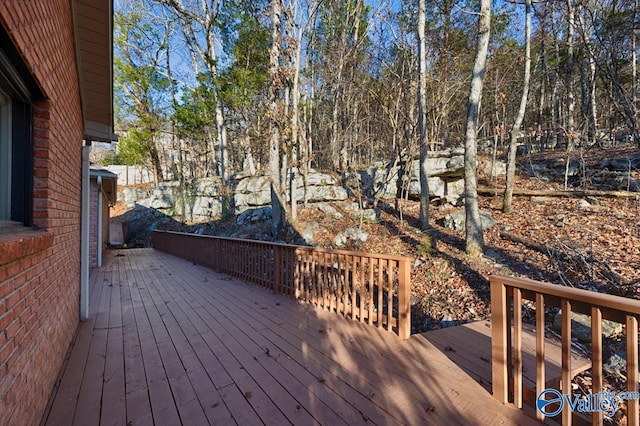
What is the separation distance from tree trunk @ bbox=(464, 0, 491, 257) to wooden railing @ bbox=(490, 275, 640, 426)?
4715 mm

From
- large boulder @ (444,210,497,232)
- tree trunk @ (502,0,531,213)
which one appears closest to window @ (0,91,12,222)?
large boulder @ (444,210,497,232)

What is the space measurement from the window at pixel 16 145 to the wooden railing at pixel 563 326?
2.90m

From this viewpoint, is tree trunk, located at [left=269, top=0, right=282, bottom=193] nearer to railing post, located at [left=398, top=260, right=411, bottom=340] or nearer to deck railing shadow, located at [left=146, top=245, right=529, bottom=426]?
deck railing shadow, located at [left=146, top=245, right=529, bottom=426]

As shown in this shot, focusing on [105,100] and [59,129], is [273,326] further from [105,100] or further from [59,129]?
[105,100]

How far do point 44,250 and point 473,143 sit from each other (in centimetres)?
756

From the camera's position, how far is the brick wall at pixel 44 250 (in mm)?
1291

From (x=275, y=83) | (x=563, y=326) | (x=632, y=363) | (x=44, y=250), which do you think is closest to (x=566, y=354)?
(x=563, y=326)

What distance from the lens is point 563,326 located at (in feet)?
5.21

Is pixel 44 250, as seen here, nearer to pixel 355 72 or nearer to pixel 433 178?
pixel 433 178

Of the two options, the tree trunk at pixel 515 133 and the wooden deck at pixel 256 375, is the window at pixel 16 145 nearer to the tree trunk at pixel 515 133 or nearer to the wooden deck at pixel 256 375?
the wooden deck at pixel 256 375

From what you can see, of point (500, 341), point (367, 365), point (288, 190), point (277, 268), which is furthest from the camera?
point (288, 190)

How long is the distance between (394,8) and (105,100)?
9972mm

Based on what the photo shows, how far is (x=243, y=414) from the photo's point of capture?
1756 millimetres

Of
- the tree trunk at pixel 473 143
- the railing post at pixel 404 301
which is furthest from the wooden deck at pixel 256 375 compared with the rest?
the tree trunk at pixel 473 143
